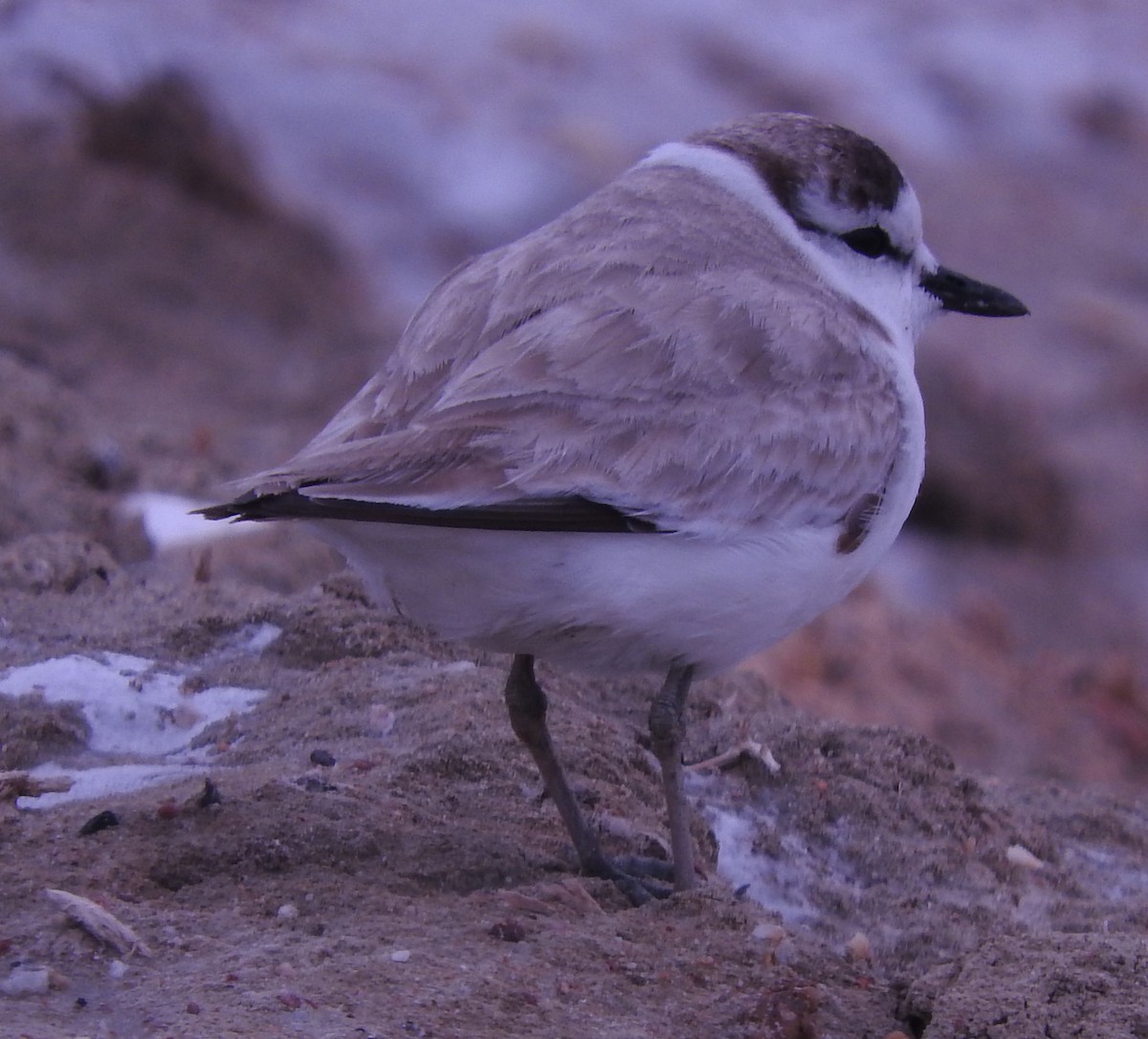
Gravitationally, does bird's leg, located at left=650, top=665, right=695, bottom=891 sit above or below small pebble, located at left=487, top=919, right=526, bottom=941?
above

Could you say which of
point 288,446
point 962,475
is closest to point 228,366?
point 288,446

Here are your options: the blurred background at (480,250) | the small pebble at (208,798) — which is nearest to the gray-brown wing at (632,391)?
the small pebble at (208,798)

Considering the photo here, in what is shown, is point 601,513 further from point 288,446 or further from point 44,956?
point 288,446

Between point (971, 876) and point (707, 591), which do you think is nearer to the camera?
point (707, 591)

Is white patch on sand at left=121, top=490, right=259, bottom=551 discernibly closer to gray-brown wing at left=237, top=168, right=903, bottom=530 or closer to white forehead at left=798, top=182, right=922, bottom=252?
gray-brown wing at left=237, top=168, right=903, bottom=530

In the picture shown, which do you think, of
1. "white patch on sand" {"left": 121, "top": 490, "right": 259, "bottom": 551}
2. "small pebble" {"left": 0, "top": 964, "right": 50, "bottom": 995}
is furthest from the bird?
"white patch on sand" {"left": 121, "top": 490, "right": 259, "bottom": 551}

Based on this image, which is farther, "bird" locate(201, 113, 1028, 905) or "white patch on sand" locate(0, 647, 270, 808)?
"white patch on sand" locate(0, 647, 270, 808)
